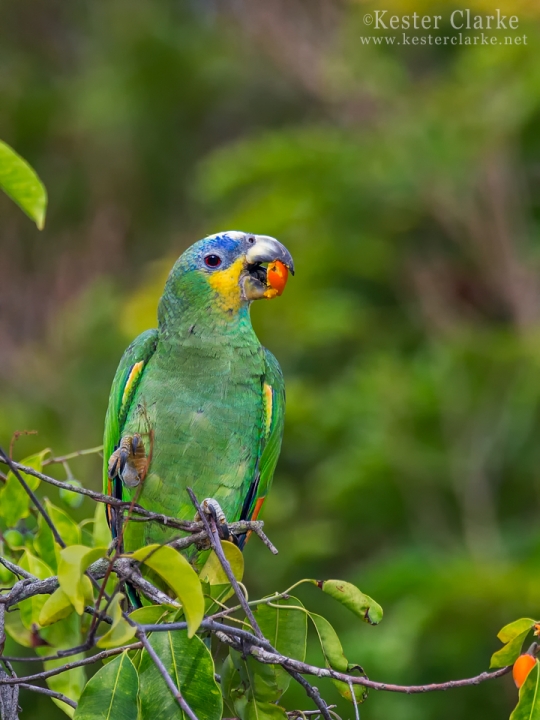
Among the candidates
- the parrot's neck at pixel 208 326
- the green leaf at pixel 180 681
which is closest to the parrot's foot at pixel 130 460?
the parrot's neck at pixel 208 326

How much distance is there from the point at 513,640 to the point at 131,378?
58.0 inches

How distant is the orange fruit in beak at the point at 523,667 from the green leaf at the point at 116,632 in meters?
0.66

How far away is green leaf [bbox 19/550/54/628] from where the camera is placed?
173 cm

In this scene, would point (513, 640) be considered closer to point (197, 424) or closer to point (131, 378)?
point (197, 424)

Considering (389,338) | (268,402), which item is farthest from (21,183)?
(389,338)

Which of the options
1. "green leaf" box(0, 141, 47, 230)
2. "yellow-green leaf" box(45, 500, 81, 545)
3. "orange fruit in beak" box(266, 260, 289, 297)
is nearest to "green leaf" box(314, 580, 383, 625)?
"yellow-green leaf" box(45, 500, 81, 545)

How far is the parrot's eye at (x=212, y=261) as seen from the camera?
268 centimetres

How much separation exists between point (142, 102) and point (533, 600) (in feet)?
25.1

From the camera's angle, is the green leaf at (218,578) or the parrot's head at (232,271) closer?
the green leaf at (218,578)

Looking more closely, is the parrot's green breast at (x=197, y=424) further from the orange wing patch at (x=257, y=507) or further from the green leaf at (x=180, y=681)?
the green leaf at (x=180, y=681)

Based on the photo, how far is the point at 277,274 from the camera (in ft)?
8.59

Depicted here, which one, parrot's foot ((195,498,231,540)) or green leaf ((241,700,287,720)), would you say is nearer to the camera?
green leaf ((241,700,287,720))

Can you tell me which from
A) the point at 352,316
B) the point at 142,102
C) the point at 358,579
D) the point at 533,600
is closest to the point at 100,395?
the point at 352,316

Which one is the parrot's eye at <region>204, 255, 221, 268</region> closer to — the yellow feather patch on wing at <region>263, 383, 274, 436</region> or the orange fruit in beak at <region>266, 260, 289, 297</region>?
the orange fruit in beak at <region>266, 260, 289, 297</region>
